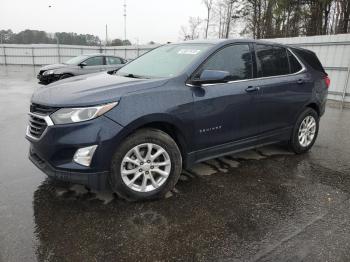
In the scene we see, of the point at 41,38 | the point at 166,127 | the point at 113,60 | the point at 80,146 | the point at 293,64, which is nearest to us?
the point at 80,146

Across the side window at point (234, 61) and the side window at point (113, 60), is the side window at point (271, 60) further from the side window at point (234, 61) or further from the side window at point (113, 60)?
the side window at point (113, 60)

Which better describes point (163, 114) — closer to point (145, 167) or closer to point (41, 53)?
point (145, 167)

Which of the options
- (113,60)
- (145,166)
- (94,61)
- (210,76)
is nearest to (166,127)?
(145,166)

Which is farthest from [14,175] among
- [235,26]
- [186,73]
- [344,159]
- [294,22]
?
[235,26]

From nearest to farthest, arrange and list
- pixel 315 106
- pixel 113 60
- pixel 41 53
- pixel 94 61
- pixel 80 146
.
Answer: pixel 80 146, pixel 315 106, pixel 94 61, pixel 113 60, pixel 41 53

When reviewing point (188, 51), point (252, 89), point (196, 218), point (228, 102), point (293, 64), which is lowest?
point (196, 218)

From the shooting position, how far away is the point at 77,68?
12477 mm

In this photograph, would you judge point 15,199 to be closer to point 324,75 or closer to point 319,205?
point 319,205

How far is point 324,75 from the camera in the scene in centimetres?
543

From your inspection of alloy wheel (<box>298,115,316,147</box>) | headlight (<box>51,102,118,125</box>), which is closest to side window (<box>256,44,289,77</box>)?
alloy wheel (<box>298,115,316,147</box>)

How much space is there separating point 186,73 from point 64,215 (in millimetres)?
1955

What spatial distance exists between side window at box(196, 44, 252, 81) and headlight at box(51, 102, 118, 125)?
55.7 inches

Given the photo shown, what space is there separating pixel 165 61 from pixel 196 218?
2.02 m

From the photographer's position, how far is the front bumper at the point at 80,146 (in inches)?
119
